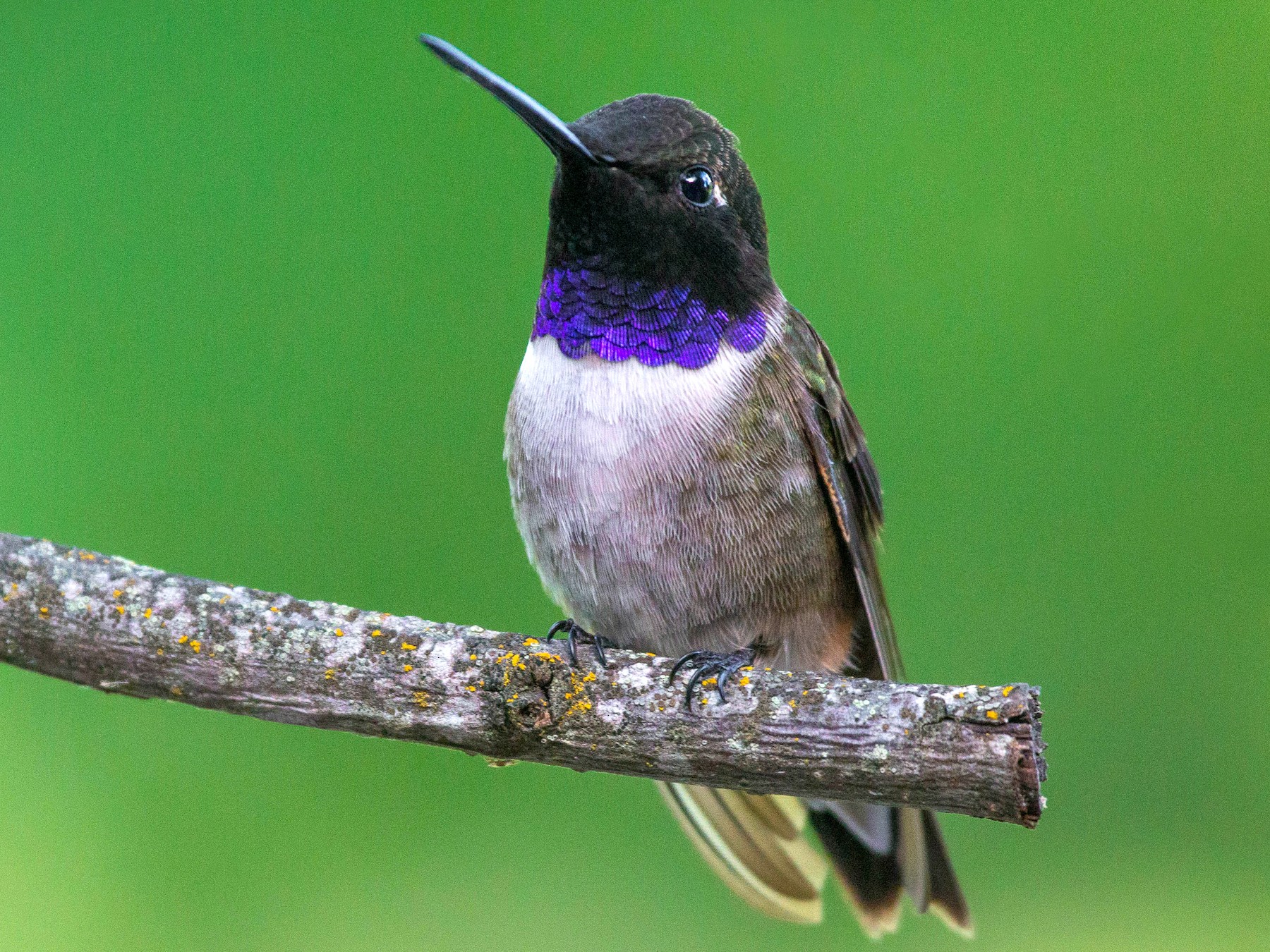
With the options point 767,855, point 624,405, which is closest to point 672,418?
point 624,405

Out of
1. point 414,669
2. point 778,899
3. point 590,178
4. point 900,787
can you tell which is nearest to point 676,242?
point 590,178

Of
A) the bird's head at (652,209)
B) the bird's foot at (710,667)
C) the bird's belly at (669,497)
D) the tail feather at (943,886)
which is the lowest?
the tail feather at (943,886)

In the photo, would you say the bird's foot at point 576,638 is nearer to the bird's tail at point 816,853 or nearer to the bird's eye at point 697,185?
the bird's tail at point 816,853

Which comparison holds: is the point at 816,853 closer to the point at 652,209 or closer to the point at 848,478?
the point at 848,478

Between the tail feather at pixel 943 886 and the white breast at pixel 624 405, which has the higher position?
the white breast at pixel 624 405

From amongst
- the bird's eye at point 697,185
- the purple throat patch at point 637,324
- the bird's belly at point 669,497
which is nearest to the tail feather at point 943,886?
the bird's belly at point 669,497

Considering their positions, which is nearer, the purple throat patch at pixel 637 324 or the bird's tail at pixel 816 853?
the purple throat patch at pixel 637 324

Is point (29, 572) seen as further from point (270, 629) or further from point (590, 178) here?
point (590, 178)
